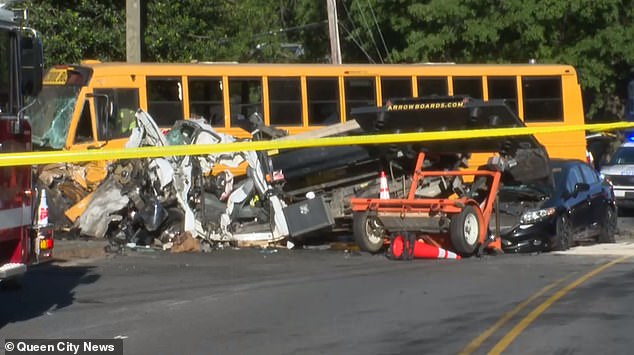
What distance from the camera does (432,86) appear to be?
2498cm

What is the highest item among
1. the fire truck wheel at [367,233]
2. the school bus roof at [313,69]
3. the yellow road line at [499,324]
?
the school bus roof at [313,69]

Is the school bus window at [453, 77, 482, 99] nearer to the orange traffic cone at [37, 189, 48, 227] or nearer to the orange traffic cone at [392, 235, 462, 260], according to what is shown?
the orange traffic cone at [392, 235, 462, 260]

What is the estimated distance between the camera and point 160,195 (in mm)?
18406

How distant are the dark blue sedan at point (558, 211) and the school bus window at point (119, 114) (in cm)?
752

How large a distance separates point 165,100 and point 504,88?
7.53m

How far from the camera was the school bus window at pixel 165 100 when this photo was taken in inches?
890

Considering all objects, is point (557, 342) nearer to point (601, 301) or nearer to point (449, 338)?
point (449, 338)

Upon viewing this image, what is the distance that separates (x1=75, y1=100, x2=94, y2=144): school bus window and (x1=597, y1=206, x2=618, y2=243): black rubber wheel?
914cm

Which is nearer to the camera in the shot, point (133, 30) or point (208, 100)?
point (208, 100)

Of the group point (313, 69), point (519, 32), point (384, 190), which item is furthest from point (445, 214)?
point (519, 32)

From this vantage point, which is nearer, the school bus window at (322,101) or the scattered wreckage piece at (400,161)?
the scattered wreckage piece at (400,161)

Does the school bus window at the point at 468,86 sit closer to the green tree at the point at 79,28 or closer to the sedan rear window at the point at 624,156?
the sedan rear window at the point at 624,156

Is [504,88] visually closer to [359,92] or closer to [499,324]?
[359,92]

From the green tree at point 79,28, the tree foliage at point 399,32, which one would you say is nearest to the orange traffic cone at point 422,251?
the green tree at point 79,28
